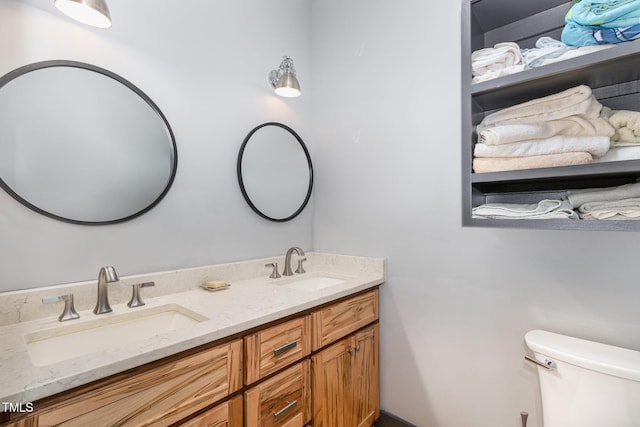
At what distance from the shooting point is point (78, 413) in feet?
2.40

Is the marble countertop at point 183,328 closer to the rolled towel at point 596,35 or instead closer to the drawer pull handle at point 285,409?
the drawer pull handle at point 285,409

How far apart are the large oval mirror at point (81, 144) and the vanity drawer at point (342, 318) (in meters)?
0.97

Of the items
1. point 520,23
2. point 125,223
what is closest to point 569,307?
point 520,23

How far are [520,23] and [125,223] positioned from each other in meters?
1.94

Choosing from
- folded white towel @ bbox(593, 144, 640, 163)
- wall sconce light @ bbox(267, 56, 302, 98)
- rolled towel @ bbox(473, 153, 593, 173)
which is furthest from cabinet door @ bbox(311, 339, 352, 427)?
wall sconce light @ bbox(267, 56, 302, 98)

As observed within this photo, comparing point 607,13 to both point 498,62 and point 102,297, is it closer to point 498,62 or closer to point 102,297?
point 498,62

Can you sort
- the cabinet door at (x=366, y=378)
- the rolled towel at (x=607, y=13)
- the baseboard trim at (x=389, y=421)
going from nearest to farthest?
the rolled towel at (x=607, y=13)
the cabinet door at (x=366, y=378)
the baseboard trim at (x=389, y=421)

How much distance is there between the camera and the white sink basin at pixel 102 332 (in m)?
0.99

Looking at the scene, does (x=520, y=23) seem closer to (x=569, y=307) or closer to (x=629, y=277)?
(x=629, y=277)

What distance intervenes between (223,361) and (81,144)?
104 centimetres

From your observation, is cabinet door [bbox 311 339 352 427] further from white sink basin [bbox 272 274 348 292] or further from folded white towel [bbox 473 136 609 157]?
folded white towel [bbox 473 136 609 157]

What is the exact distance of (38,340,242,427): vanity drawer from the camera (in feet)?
2.40

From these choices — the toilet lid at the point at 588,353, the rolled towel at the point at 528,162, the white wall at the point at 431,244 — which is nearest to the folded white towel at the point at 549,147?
the rolled towel at the point at 528,162

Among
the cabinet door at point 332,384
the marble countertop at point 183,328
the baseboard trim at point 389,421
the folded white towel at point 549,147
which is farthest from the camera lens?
the baseboard trim at point 389,421
